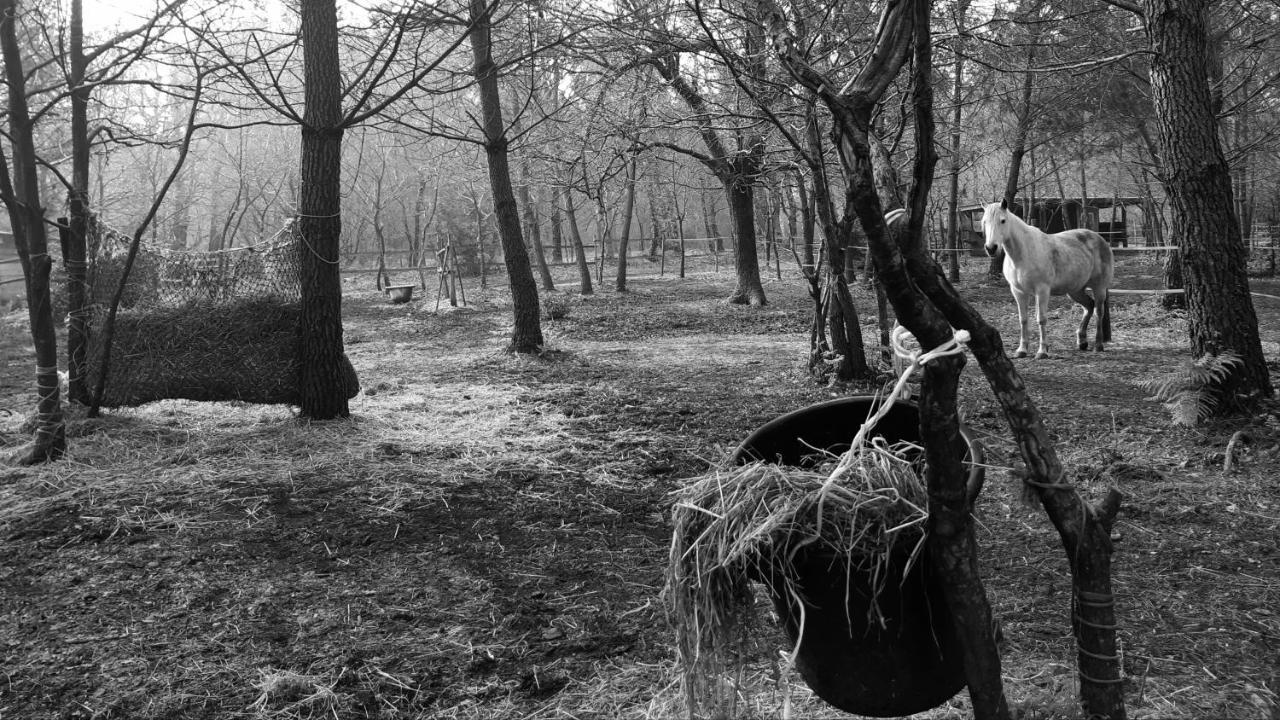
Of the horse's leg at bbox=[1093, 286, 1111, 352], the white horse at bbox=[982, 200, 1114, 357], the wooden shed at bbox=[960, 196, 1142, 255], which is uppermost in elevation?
the wooden shed at bbox=[960, 196, 1142, 255]

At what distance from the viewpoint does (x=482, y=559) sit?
4012 mm

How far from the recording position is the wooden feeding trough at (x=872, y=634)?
1.96 metres

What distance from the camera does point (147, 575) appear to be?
3.85m

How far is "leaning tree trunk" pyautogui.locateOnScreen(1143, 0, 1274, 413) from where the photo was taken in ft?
18.3

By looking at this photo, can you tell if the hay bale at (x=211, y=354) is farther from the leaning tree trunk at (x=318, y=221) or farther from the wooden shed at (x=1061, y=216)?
the wooden shed at (x=1061, y=216)

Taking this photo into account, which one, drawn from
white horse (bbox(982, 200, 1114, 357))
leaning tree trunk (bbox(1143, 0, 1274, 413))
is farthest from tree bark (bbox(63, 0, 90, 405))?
white horse (bbox(982, 200, 1114, 357))

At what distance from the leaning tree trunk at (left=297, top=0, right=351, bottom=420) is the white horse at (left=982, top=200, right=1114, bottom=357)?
6.40 metres

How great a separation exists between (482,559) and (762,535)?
7.81 ft

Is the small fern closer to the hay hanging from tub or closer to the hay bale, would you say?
the hay hanging from tub

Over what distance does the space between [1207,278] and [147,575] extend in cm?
622

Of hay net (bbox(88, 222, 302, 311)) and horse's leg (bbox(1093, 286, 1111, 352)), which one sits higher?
hay net (bbox(88, 222, 302, 311))

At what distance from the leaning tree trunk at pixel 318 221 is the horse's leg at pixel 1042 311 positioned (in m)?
6.88

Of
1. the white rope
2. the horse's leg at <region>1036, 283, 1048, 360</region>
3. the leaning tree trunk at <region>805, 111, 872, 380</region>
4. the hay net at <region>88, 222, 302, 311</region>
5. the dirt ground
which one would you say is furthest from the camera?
the horse's leg at <region>1036, 283, 1048, 360</region>

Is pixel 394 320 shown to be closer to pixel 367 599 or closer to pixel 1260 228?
pixel 367 599
